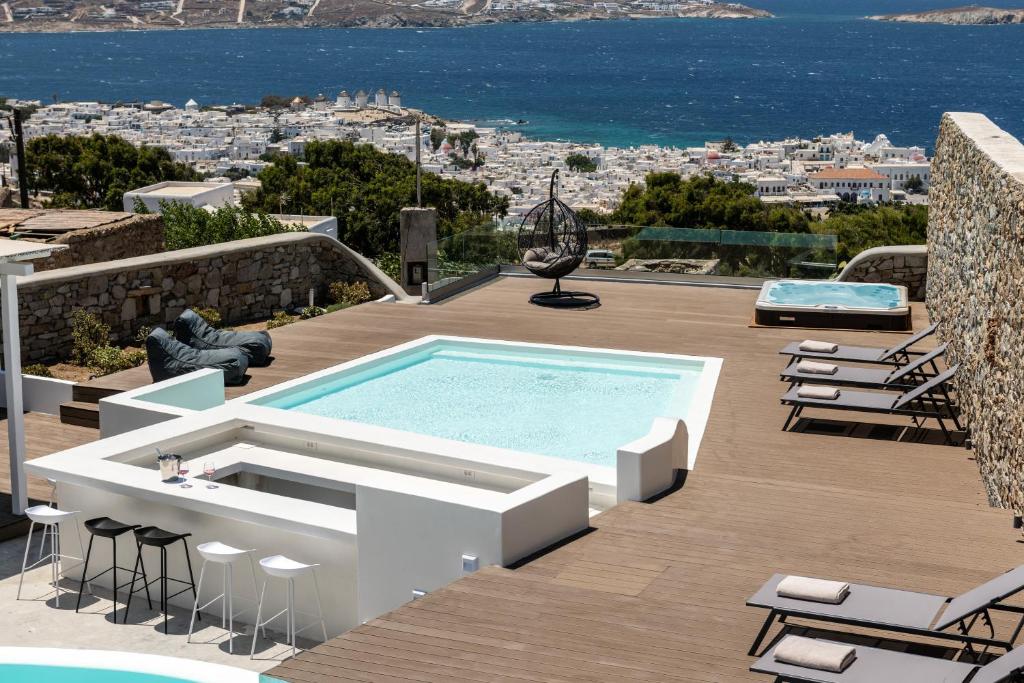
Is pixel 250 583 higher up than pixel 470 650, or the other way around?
pixel 470 650

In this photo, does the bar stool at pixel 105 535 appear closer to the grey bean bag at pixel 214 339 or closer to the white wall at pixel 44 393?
the white wall at pixel 44 393

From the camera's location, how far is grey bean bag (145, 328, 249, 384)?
36.8ft

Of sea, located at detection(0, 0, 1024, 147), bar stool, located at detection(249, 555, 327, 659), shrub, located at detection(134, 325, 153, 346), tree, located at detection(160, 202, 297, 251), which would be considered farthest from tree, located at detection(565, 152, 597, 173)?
bar stool, located at detection(249, 555, 327, 659)

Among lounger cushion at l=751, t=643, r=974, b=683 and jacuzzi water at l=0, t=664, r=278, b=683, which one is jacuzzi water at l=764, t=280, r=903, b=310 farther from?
jacuzzi water at l=0, t=664, r=278, b=683

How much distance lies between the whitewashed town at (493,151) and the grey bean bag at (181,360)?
193 feet

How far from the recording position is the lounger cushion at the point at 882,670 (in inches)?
188

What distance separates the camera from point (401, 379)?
475 inches

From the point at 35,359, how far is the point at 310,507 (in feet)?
19.5

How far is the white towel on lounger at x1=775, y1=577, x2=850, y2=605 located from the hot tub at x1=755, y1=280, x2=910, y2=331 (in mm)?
8645

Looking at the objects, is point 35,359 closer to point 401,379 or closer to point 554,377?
point 401,379

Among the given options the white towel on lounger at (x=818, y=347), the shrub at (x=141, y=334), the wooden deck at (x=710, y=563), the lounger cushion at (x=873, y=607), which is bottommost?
the shrub at (x=141, y=334)

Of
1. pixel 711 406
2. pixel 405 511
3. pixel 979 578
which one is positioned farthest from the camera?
pixel 711 406

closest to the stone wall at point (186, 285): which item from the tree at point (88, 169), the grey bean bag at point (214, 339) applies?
the grey bean bag at point (214, 339)

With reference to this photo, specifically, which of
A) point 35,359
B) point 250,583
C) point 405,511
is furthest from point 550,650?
point 35,359
